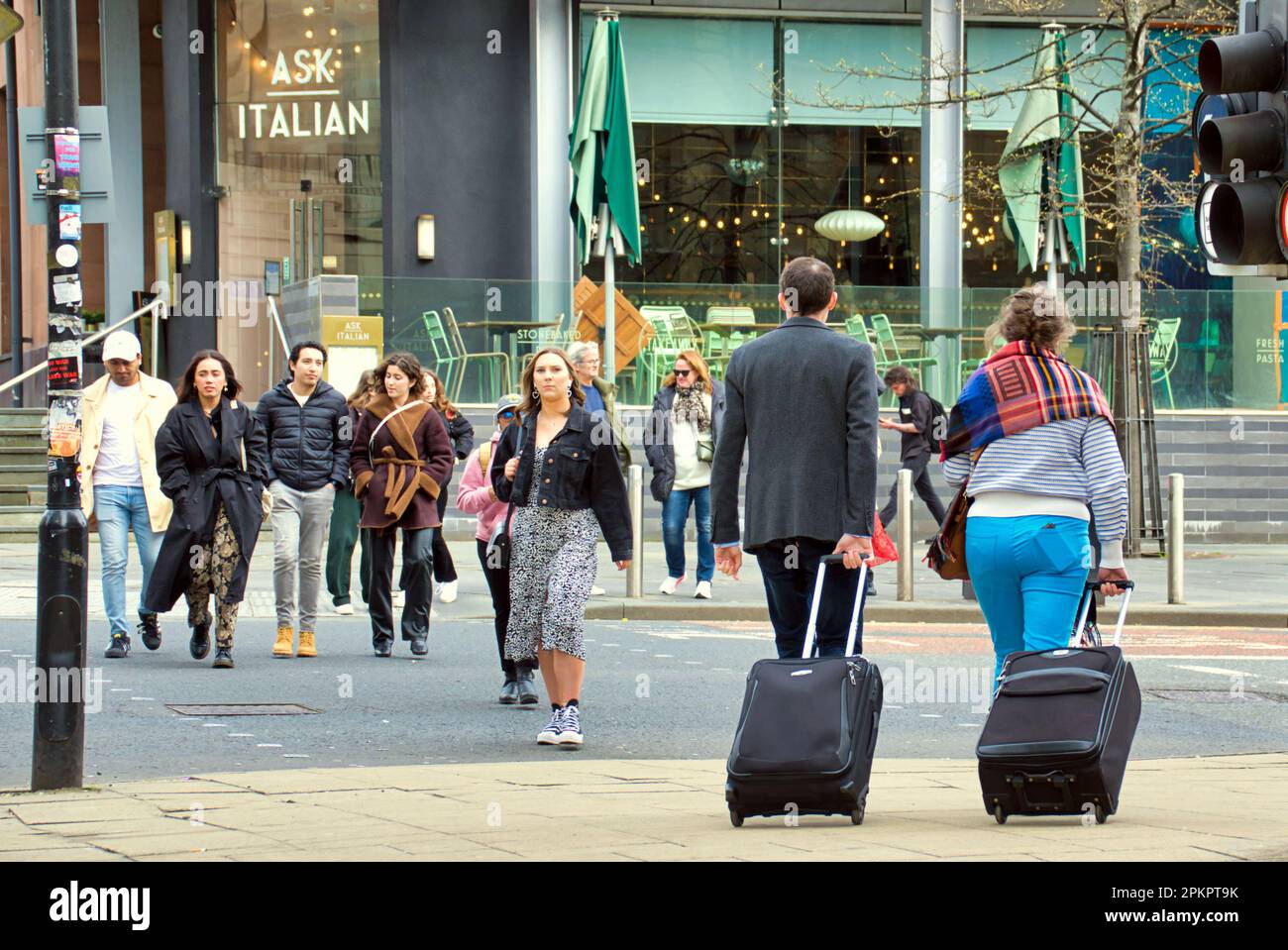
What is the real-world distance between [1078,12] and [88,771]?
70.5 feet

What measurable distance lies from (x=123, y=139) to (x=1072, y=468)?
25430mm

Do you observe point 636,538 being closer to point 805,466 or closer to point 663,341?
point 663,341

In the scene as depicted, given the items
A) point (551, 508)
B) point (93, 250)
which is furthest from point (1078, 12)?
point (551, 508)

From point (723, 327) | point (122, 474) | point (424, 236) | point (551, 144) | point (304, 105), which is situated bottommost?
point (122, 474)

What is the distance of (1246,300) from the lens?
23094mm

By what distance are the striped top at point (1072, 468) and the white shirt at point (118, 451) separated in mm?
6965

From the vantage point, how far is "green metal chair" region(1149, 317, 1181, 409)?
22719mm

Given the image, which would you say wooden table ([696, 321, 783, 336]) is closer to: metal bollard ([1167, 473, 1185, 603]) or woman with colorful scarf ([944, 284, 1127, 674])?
metal bollard ([1167, 473, 1185, 603])

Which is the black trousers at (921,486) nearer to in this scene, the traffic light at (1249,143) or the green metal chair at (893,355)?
the green metal chair at (893,355)

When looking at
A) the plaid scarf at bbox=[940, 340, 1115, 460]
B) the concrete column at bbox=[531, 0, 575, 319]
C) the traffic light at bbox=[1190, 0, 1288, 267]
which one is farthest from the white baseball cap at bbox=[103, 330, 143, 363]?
the concrete column at bbox=[531, 0, 575, 319]

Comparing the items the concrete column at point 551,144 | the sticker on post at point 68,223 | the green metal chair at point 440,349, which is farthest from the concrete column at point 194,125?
the sticker on post at point 68,223

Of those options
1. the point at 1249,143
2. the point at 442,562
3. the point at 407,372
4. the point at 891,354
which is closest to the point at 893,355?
the point at 891,354

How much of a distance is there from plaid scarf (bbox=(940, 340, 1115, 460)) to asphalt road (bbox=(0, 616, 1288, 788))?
2.49m

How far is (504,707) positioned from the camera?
33.2 ft
